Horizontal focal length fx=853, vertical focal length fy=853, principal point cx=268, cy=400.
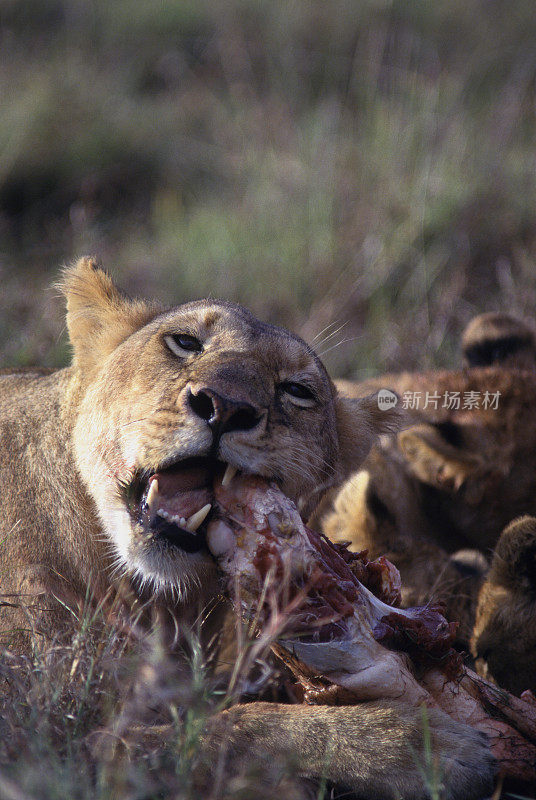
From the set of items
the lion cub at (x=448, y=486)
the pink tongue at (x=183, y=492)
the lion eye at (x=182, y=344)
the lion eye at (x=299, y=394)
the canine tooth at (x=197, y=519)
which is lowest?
the lion cub at (x=448, y=486)

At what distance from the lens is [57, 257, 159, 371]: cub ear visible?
2.94 metres

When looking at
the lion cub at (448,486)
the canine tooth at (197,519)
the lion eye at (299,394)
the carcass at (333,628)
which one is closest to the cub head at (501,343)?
the lion cub at (448,486)

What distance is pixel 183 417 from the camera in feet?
7.36

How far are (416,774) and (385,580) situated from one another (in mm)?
647

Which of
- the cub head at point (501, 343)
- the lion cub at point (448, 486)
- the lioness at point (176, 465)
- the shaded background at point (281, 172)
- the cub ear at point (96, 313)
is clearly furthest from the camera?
the shaded background at point (281, 172)

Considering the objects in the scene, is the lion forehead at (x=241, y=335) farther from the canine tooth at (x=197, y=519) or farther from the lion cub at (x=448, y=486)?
the lion cub at (x=448, y=486)

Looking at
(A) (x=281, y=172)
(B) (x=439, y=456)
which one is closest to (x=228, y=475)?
(B) (x=439, y=456)

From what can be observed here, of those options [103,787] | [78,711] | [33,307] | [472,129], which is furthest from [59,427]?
[472,129]

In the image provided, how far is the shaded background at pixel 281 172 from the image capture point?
6.02 m

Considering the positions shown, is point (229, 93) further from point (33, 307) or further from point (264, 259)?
point (33, 307)

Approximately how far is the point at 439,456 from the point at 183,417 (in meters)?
1.98

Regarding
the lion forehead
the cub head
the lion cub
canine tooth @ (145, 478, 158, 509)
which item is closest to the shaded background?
the lion cub

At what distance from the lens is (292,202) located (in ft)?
22.6

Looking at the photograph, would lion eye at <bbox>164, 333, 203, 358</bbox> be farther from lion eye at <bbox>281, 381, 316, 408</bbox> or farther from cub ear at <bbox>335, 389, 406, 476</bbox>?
cub ear at <bbox>335, 389, 406, 476</bbox>
